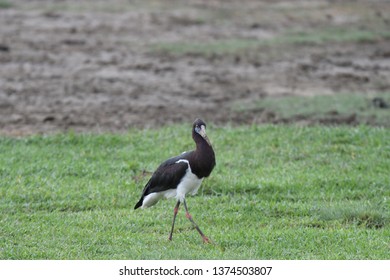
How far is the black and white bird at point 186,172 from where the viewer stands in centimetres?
816

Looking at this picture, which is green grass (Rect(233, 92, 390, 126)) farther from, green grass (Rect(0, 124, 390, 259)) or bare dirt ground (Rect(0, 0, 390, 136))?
green grass (Rect(0, 124, 390, 259))

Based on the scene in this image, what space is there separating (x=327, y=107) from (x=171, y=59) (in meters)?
4.14

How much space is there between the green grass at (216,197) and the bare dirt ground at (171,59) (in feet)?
3.86

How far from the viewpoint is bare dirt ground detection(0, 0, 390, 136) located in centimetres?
1380

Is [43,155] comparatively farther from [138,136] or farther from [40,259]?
[40,259]

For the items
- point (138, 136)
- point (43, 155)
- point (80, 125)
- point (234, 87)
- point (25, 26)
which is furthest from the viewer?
point (25, 26)

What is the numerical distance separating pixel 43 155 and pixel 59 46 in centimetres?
678

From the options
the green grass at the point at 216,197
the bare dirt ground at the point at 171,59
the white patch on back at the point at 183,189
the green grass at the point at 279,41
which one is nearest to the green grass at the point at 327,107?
the bare dirt ground at the point at 171,59

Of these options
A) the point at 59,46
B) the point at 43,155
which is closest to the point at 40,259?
the point at 43,155

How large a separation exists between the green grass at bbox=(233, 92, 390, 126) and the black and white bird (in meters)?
5.25

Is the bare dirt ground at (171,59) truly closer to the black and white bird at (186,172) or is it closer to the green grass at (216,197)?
the green grass at (216,197)

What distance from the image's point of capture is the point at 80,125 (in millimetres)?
13008

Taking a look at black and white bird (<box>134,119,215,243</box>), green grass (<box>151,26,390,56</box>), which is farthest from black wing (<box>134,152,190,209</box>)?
green grass (<box>151,26,390,56</box>)
